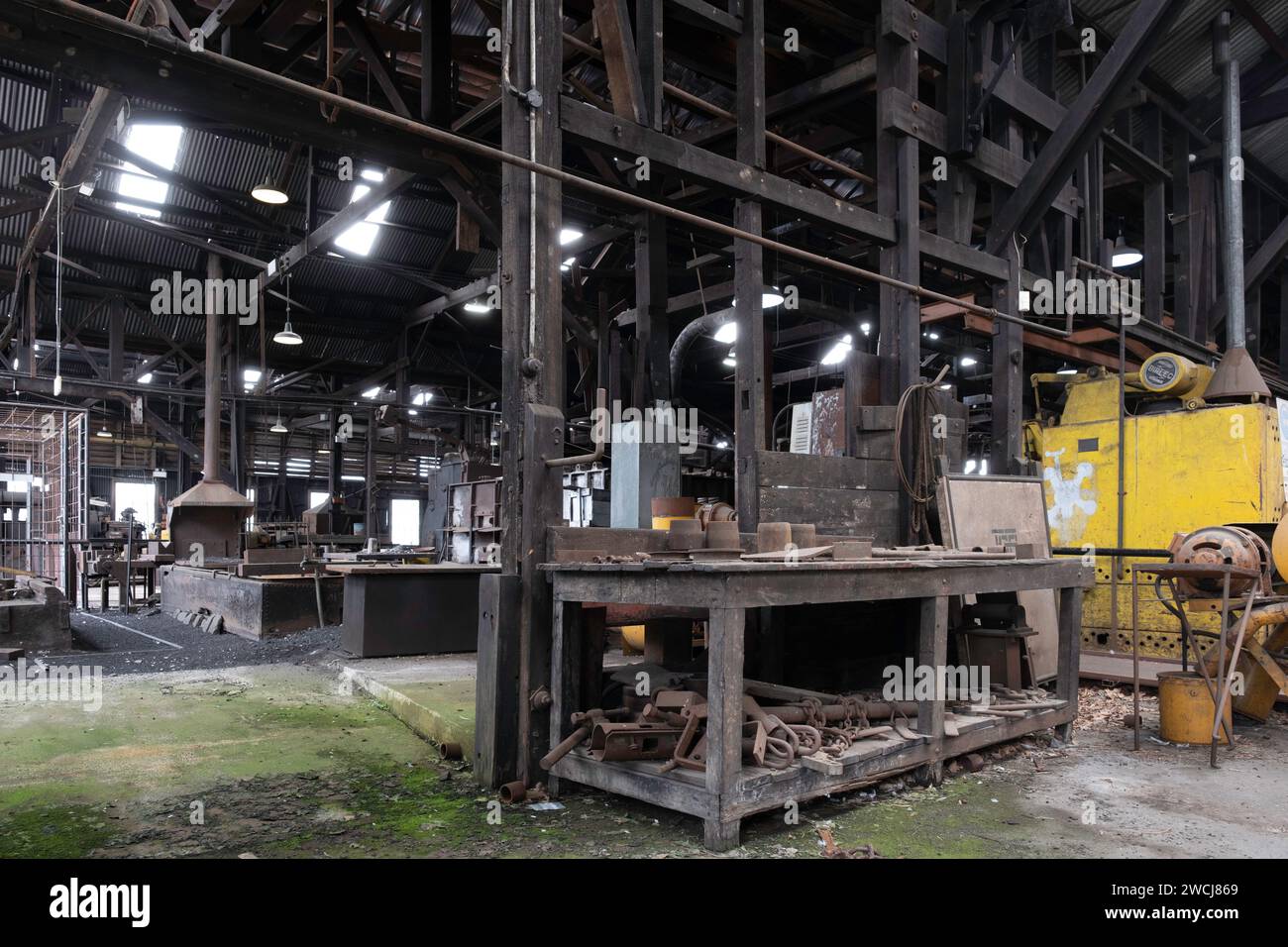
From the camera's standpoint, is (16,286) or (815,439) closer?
(815,439)

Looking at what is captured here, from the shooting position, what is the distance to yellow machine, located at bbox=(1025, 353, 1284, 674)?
26.7 feet

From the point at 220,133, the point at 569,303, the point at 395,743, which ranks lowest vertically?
the point at 395,743

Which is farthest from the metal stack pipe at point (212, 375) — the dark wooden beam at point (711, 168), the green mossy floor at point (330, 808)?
the dark wooden beam at point (711, 168)

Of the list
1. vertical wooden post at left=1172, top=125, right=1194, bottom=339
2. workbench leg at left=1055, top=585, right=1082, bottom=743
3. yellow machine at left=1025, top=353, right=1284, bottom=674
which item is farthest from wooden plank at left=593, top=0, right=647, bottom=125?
vertical wooden post at left=1172, top=125, right=1194, bottom=339

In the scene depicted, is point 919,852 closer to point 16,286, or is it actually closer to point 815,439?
A: point 815,439

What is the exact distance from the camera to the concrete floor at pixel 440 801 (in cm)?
371

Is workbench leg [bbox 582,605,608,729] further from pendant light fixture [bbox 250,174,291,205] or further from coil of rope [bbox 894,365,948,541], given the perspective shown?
pendant light fixture [bbox 250,174,291,205]

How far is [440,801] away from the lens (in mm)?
4254

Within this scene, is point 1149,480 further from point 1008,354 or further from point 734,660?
point 734,660

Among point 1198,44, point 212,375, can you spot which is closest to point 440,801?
point 1198,44

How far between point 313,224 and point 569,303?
480 centimetres

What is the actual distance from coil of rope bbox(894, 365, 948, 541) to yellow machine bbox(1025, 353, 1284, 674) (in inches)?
78.1
